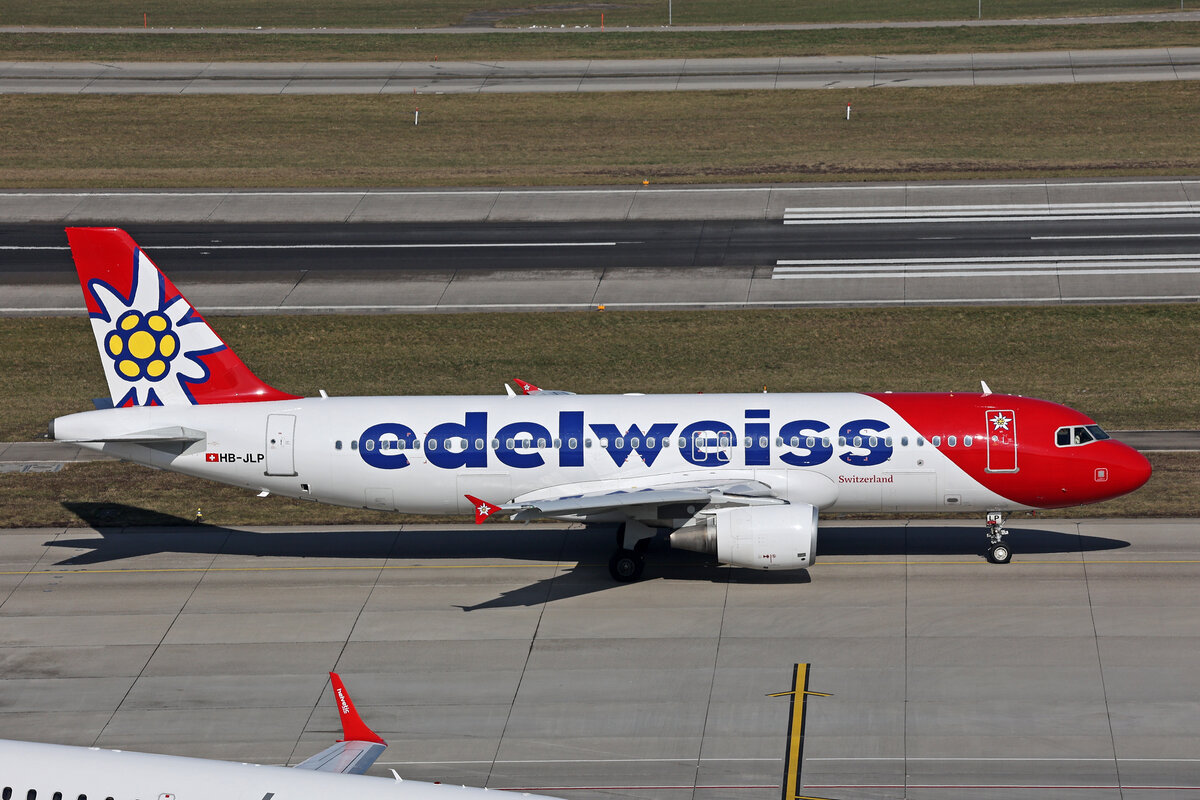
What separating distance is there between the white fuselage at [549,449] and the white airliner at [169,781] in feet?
49.4

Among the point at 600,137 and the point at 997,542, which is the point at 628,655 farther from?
the point at 600,137

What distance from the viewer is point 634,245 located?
63281mm

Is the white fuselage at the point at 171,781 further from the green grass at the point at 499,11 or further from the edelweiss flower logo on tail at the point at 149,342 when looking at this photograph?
the green grass at the point at 499,11

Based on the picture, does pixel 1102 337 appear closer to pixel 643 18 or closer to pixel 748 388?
pixel 748 388

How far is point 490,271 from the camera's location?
199 feet

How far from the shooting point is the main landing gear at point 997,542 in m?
35.7

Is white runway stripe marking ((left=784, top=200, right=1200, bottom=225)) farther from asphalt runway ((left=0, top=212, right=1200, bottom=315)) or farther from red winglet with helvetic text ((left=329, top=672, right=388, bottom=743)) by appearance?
red winglet with helvetic text ((left=329, top=672, right=388, bottom=743))

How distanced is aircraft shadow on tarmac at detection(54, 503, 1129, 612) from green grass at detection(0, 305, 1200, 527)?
327 centimetres

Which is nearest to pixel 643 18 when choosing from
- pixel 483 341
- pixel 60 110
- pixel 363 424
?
pixel 60 110

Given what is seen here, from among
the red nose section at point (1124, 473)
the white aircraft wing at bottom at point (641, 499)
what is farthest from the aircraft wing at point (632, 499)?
the red nose section at point (1124, 473)

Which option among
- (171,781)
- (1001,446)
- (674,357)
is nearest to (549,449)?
(1001,446)

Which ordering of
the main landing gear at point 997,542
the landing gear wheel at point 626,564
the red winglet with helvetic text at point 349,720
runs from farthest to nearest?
the main landing gear at point 997,542 < the landing gear wheel at point 626,564 < the red winglet with helvetic text at point 349,720

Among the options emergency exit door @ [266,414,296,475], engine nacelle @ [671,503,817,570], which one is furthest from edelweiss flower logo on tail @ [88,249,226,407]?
engine nacelle @ [671,503,817,570]

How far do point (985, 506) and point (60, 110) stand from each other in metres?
65.1
